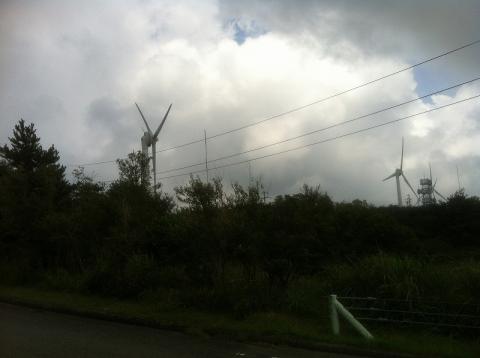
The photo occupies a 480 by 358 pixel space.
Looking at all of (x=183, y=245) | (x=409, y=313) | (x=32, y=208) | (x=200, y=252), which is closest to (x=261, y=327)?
(x=409, y=313)

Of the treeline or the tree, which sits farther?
the tree

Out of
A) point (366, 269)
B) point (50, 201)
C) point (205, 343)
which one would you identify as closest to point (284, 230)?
point (366, 269)

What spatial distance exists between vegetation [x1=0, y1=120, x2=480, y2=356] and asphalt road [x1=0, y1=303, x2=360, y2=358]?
201 centimetres

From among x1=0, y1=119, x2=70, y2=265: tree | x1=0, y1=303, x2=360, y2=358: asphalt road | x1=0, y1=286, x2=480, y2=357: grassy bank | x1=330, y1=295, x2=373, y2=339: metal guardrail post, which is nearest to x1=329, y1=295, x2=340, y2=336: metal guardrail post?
x1=330, y1=295, x2=373, y2=339: metal guardrail post

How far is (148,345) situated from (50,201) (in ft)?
43.1

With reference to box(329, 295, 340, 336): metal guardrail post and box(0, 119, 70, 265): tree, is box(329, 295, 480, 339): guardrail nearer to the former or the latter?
box(329, 295, 340, 336): metal guardrail post

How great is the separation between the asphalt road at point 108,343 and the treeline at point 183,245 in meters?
2.08

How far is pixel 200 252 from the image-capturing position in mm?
14195

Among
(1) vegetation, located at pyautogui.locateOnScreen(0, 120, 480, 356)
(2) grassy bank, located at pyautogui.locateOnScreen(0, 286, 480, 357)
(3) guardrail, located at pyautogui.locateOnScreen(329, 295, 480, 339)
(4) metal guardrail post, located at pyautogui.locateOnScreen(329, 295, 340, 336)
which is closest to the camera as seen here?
(2) grassy bank, located at pyautogui.locateOnScreen(0, 286, 480, 357)

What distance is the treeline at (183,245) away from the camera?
12.8 m

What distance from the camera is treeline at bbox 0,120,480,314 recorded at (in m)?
12.8

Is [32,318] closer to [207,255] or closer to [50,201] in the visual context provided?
[207,255]

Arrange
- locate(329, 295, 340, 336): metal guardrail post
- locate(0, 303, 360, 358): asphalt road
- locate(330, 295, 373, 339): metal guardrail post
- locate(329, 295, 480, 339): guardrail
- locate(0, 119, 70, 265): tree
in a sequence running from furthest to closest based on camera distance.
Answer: locate(0, 119, 70, 265): tree < locate(329, 295, 340, 336): metal guardrail post < locate(329, 295, 480, 339): guardrail < locate(330, 295, 373, 339): metal guardrail post < locate(0, 303, 360, 358): asphalt road

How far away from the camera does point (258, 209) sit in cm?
1343
